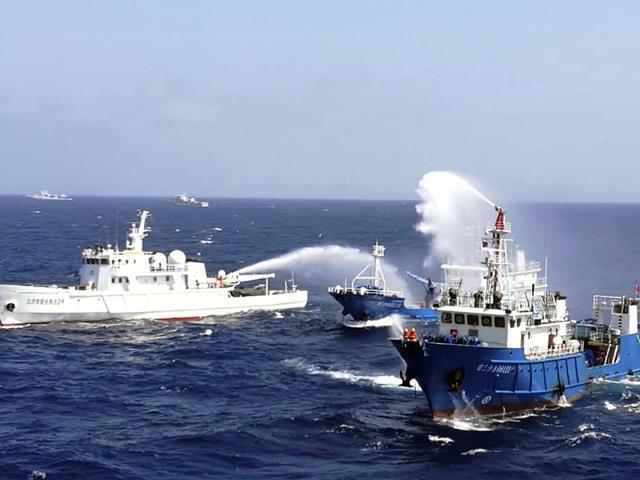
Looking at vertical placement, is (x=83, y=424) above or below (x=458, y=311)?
below

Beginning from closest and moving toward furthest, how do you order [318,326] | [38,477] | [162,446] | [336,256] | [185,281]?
[38,477], [162,446], [318,326], [185,281], [336,256]

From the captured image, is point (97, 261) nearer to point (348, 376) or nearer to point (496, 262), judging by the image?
point (348, 376)

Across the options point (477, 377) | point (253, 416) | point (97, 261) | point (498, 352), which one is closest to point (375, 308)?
point (97, 261)

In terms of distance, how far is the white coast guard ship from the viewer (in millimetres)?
86250

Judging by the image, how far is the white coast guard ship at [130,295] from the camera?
86250 millimetres

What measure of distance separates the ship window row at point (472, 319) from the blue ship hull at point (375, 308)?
34.1 m

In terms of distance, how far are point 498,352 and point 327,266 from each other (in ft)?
309

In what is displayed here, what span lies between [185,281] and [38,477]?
54847mm

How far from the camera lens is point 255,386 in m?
61.9

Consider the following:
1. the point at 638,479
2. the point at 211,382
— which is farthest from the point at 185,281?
the point at 638,479

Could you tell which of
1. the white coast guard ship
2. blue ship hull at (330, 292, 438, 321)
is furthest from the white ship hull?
blue ship hull at (330, 292, 438, 321)

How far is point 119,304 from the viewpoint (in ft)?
296

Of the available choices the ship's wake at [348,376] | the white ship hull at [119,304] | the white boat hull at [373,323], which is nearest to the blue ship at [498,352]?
the ship's wake at [348,376]

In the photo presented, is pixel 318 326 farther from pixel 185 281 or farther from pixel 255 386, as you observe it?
pixel 255 386
